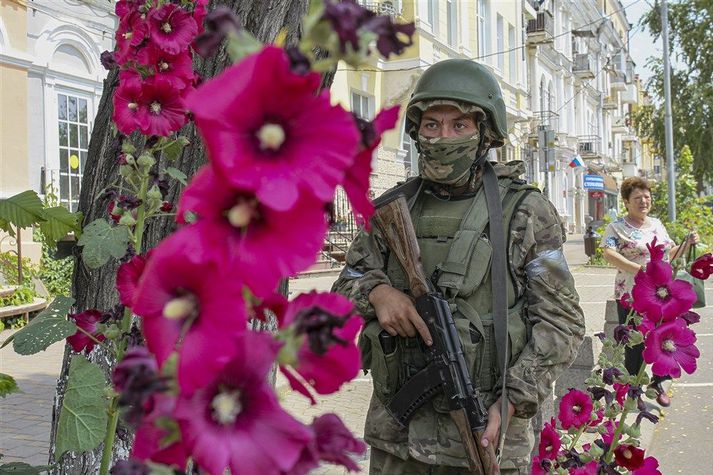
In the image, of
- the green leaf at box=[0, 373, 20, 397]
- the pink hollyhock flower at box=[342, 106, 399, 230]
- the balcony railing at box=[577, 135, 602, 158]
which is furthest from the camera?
the balcony railing at box=[577, 135, 602, 158]

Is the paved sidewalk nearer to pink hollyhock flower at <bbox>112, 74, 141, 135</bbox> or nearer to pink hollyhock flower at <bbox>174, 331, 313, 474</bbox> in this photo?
pink hollyhock flower at <bbox>112, 74, 141, 135</bbox>

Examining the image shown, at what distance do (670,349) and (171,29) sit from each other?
1.79 metres

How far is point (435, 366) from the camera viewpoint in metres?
2.45

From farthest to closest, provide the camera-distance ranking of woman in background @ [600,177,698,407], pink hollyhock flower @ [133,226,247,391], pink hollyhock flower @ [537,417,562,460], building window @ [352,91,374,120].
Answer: building window @ [352,91,374,120]
woman in background @ [600,177,698,407]
pink hollyhock flower @ [537,417,562,460]
pink hollyhock flower @ [133,226,247,391]

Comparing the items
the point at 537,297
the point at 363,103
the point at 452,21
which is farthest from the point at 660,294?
the point at 452,21

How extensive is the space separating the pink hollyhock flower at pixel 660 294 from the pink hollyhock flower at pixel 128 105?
1646 mm

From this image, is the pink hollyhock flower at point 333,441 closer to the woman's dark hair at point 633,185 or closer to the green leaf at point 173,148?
the green leaf at point 173,148

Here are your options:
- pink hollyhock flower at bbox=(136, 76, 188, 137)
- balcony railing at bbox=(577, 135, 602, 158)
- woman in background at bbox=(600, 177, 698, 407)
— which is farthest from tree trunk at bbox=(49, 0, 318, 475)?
balcony railing at bbox=(577, 135, 602, 158)

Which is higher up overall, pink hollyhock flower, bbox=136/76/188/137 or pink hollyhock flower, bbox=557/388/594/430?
pink hollyhock flower, bbox=136/76/188/137

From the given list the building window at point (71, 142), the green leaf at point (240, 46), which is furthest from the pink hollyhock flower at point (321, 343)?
the building window at point (71, 142)

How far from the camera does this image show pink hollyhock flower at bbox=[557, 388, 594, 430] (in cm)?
279

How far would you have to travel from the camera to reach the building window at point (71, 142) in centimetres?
1304

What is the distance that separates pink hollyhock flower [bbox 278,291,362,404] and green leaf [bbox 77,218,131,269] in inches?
32.5

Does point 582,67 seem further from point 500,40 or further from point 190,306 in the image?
point 190,306
